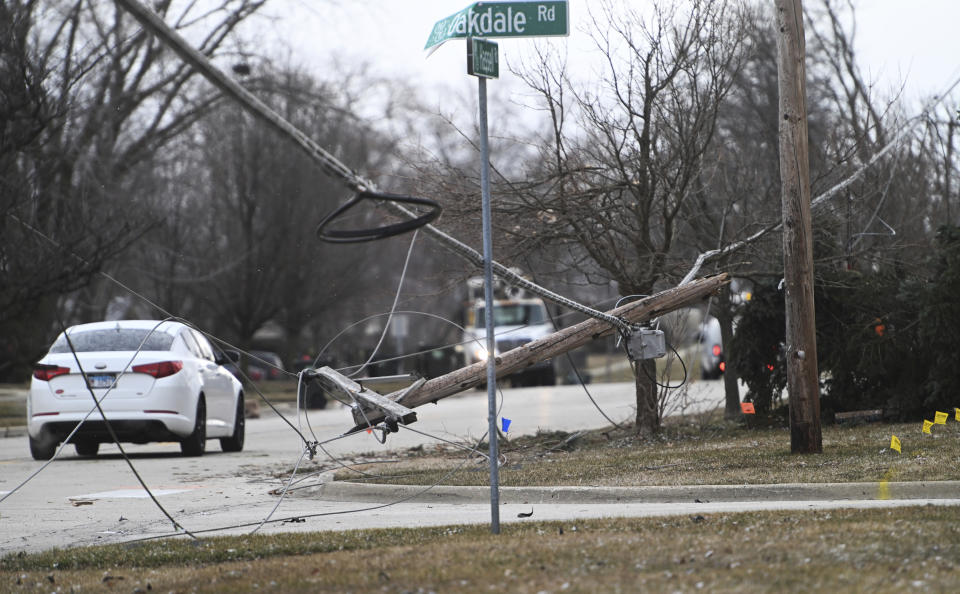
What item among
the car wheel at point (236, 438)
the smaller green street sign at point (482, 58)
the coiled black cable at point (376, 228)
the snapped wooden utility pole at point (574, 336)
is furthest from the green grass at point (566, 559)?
the car wheel at point (236, 438)

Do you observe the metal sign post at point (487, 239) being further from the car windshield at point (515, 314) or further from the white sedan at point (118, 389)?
the car windshield at point (515, 314)

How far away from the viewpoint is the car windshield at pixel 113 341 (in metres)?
14.8

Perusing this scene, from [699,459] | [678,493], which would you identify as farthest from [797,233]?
[678,493]

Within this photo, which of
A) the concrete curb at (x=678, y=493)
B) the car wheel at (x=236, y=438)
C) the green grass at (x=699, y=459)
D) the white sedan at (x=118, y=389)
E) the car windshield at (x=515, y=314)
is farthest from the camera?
the car windshield at (x=515, y=314)

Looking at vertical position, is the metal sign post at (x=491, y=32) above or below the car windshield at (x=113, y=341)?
above

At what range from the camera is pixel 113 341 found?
14844 mm

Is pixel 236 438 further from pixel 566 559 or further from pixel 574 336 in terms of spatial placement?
pixel 566 559

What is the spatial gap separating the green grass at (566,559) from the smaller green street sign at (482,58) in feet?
9.00

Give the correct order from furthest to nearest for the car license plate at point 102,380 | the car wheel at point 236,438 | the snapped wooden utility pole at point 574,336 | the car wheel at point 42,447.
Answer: the car wheel at point 236,438
the car wheel at point 42,447
the car license plate at point 102,380
the snapped wooden utility pole at point 574,336

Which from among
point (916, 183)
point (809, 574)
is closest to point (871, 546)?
point (809, 574)

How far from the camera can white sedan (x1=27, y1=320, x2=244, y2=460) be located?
47.7ft

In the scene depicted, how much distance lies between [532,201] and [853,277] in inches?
175

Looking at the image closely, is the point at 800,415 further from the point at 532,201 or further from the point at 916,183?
the point at 916,183

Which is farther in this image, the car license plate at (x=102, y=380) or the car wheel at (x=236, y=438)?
the car wheel at (x=236, y=438)
